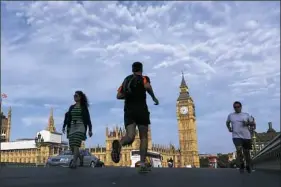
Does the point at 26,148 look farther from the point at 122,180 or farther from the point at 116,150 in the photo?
the point at 122,180

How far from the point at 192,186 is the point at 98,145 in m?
127

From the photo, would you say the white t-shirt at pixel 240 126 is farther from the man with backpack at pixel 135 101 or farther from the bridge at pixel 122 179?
the man with backpack at pixel 135 101

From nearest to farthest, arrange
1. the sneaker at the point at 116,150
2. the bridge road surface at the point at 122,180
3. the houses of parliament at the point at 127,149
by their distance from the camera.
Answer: the bridge road surface at the point at 122,180 → the sneaker at the point at 116,150 → the houses of parliament at the point at 127,149

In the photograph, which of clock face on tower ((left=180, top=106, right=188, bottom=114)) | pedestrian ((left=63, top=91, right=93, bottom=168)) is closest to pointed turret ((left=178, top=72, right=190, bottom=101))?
clock face on tower ((left=180, top=106, right=188, bottom=114))

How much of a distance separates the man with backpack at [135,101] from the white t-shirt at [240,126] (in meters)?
3.43

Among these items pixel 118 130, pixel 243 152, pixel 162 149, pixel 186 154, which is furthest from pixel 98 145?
pixel 243 152

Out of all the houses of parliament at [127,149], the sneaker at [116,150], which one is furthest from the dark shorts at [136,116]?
the houses of parliament at [127,149]

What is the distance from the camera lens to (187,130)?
12975cm

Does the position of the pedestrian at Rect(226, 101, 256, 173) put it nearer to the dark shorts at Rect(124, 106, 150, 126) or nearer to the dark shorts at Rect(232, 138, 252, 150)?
the dark shorts at Rect(232, 138, 252, 150)

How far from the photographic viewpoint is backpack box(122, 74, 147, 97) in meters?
6.59

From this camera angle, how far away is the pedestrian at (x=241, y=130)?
9328 mm

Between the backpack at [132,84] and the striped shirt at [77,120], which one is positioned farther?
the striped shirt at [77,120]

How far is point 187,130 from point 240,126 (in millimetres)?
121896

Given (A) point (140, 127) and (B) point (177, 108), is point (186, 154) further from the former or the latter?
(A) point (140, 127)
